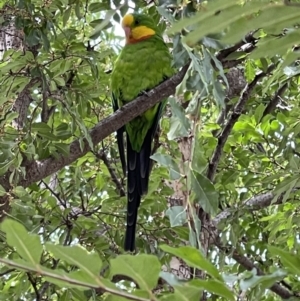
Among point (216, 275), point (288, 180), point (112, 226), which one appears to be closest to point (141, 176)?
point (112, 226)

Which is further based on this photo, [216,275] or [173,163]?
[173,163]

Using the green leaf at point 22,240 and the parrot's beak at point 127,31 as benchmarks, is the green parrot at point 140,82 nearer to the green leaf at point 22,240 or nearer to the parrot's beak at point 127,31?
the parrot's beak at point 127,31

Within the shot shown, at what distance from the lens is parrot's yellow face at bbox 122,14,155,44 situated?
1587mm

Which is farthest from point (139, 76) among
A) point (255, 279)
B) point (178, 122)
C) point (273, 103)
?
point (255, 279)

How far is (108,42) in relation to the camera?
71.7 inches

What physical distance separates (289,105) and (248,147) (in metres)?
0.23

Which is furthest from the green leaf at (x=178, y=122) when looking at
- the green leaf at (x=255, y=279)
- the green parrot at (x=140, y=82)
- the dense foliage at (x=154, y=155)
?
the green parrot at (x=140, y=82)

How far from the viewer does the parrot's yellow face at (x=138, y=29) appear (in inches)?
62.5

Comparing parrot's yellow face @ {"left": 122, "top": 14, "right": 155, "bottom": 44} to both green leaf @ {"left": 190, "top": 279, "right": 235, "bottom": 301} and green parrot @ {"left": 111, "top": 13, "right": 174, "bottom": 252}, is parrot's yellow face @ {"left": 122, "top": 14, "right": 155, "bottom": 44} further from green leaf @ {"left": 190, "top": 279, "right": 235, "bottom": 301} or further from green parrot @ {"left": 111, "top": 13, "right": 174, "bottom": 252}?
green leaf @ {"left": 190, "top": 279, "right": 235, "bottom": 301}

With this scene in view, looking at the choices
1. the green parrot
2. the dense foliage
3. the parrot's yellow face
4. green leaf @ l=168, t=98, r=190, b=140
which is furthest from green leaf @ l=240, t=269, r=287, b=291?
the parrot's yellow face

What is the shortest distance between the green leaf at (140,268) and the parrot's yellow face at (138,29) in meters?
1.34

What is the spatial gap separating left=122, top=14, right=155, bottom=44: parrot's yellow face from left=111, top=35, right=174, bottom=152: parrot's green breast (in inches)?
2.3

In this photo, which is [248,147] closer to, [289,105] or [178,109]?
[289,105]

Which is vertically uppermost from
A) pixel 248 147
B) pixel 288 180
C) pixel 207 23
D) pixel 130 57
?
pixel 207 23
